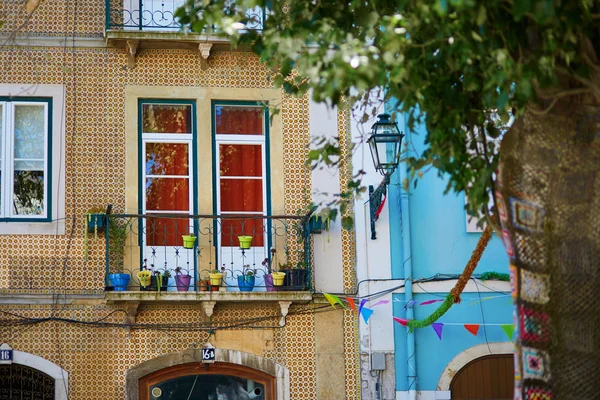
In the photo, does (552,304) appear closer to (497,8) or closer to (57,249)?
(497,8)

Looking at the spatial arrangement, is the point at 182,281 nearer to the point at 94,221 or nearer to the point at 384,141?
the point at 94,221

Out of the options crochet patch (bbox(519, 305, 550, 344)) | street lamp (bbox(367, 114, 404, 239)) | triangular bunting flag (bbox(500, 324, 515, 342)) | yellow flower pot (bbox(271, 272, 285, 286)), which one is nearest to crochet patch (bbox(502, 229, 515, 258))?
crochet patch (bbox(519, 305, 550, 344))

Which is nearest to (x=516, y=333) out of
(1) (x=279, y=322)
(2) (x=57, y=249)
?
(1) (x=279, y=322)

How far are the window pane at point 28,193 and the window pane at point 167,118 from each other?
1357 millimetres

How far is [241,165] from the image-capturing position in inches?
547

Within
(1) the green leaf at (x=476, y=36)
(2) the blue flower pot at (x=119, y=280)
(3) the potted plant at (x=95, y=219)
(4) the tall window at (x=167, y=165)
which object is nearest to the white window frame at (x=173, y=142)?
(4) the tall window at (x=167, y=165)

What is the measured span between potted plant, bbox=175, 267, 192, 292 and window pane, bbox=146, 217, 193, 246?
1.47 feet

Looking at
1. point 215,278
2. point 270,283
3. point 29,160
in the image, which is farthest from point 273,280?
point 29,160

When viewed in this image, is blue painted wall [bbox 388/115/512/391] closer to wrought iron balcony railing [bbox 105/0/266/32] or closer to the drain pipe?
the drain pipe

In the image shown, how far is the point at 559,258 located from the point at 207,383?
21.7ft

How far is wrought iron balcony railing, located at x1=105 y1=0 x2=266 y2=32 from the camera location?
1363 cm

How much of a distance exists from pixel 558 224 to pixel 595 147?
546 mm

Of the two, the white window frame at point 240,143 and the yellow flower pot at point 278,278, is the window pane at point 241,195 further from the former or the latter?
the yellow flower pot at point 278,278

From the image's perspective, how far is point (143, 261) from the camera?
13312 millimetres
